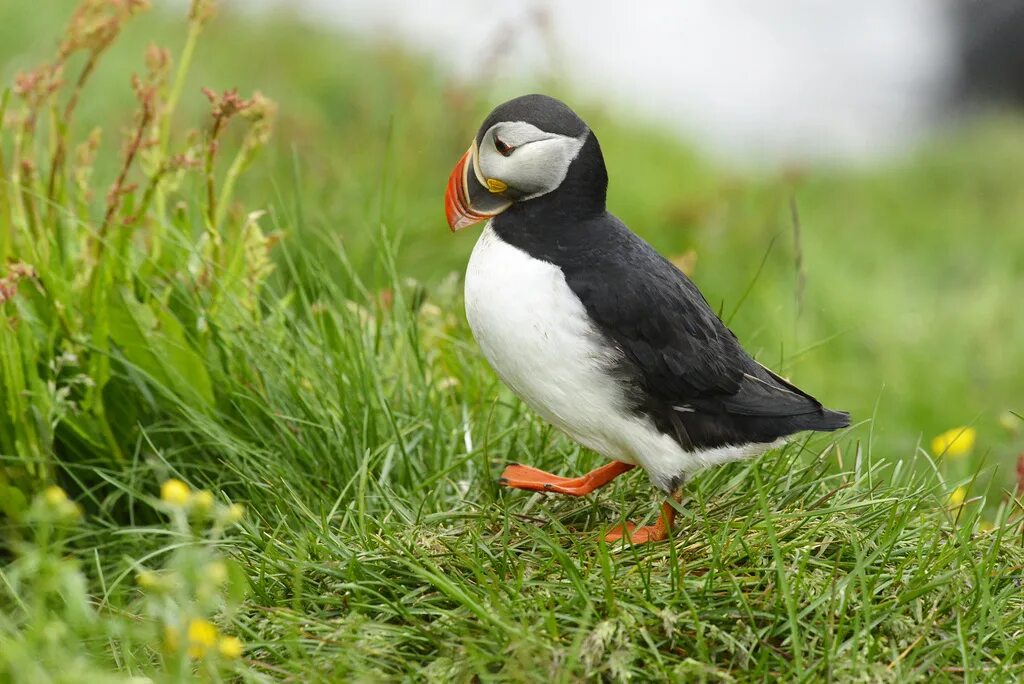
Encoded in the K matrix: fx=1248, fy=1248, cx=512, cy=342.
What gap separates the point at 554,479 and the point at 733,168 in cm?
726

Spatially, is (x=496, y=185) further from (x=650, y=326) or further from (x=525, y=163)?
(x=650, y=326)

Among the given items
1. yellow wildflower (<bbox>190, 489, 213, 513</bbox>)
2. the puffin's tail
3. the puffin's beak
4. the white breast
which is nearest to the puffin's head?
the puffin's beak

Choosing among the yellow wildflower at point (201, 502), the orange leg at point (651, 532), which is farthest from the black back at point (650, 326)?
the yellow wildflower at point (201, 502)

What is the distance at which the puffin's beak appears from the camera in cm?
322

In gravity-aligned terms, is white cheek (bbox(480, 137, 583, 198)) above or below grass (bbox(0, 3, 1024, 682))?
above

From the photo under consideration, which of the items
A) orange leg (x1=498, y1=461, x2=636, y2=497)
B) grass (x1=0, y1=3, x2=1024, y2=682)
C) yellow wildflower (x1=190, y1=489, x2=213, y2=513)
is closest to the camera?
yellow wildflower (x1=190, y1=489, x2=213, y2=513)

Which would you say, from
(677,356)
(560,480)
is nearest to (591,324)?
(677,356)

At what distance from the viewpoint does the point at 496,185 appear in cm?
319

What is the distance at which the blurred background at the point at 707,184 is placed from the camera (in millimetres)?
6039

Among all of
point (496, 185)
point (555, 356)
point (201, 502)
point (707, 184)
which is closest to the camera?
point (201, 502)

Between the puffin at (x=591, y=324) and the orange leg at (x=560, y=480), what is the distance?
0.16 m

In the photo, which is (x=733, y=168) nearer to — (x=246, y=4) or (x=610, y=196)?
(x=610, y=196)

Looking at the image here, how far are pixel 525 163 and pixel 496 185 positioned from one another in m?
0.10

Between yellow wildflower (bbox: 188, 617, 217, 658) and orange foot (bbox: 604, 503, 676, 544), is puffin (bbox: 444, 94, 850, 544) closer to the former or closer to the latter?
orange foot (bbox: 604, 503, 676, 544)
